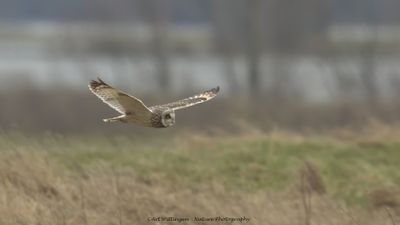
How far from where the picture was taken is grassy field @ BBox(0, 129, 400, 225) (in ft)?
20.2

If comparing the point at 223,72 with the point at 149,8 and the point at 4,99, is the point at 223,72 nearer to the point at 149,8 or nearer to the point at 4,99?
→ the point at 149,8

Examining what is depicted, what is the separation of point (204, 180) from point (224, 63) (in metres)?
20.7

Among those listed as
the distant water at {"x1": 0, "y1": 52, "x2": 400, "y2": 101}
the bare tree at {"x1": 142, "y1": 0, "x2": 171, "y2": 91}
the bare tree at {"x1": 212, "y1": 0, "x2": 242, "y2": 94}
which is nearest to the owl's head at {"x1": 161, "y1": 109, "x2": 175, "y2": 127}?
the distant water at {"x1": 0, "y1": 52, "x2": 400, "y2": 101}

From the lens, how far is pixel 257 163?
880 centimetres

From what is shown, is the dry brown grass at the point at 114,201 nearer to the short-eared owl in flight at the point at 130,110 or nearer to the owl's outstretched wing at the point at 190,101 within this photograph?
the owl's outstretched wing at the point at 190,101

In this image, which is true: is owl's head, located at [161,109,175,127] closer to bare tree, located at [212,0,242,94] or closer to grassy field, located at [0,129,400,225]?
grassy field, located at [0,129,400,225]

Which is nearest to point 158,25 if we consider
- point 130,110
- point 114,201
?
point 114,201

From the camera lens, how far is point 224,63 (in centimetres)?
2864

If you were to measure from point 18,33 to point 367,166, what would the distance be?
4748 cm

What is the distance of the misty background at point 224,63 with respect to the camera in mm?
20625

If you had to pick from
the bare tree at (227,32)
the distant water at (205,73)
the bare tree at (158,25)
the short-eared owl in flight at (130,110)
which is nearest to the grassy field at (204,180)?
the short-eared owl in flight at (130,110)

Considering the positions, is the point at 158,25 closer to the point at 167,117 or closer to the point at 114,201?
the point at 114,201

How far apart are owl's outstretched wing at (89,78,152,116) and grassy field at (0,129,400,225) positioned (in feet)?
3.28

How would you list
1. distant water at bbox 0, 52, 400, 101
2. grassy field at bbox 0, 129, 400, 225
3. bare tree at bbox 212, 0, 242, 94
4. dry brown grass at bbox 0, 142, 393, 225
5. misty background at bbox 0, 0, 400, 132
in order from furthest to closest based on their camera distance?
bare tree at bbox 212, 0, 242, 94 < distant water at bbox 0, 52, 400, 101 < misty background at bbox 0, 0, 400, 132 < grassy field at bbox 0, 129, 400, 225 < dry brown grass at bbox 0, 142, 393, 225
